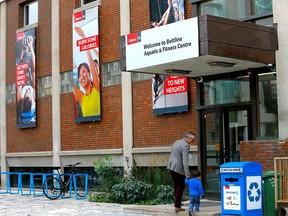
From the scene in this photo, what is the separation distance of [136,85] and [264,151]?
6862 mm

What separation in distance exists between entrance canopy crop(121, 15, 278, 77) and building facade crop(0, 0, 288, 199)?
29mm

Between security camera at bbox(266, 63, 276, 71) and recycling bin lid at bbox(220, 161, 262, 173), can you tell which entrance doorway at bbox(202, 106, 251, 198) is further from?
recycling bin lid at bbox(220, 161, 262, 173)

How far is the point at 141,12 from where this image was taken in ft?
60.7

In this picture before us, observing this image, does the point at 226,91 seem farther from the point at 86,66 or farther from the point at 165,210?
the point at 86,66

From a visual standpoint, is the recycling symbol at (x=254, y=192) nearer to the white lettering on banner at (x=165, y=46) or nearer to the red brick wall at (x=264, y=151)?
the red brick wall at (x=264, y=151)

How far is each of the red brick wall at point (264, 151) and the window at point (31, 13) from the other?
13412 millimetres

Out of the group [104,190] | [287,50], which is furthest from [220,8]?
[104,190]

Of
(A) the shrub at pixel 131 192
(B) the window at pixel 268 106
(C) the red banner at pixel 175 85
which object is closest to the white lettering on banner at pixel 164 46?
(B) the window at pixel 268 106

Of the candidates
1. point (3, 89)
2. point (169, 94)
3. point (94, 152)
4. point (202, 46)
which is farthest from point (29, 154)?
point (202, 46)

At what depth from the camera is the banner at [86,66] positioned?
2002cm

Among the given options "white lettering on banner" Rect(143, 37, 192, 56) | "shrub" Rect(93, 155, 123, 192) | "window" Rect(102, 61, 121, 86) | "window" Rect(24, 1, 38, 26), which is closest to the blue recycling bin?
"white lettering on banner" Rect(143, 37, 192, 56)

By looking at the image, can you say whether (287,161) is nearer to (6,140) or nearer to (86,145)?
(86,145)

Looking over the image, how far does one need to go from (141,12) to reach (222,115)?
544cm

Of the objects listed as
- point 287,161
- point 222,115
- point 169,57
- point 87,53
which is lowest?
point 287,161
